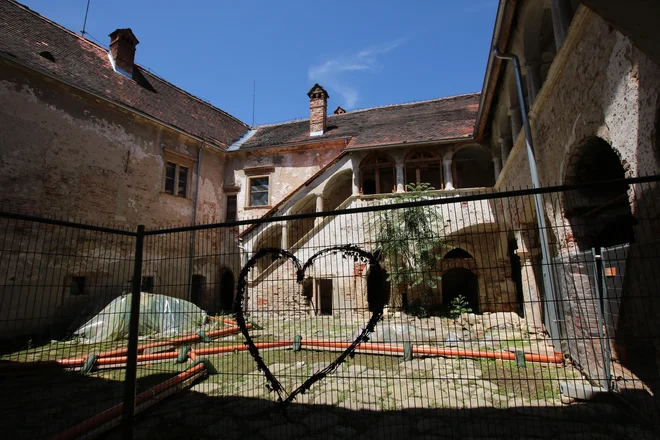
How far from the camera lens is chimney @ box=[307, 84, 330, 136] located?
19.4 meters

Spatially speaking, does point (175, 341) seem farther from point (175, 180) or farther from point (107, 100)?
point (107, 100)

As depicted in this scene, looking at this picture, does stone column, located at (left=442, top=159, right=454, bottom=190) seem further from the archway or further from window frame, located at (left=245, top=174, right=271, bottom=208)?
Result: window frame, located at (left=245, top=174, right=271, bottom=208)

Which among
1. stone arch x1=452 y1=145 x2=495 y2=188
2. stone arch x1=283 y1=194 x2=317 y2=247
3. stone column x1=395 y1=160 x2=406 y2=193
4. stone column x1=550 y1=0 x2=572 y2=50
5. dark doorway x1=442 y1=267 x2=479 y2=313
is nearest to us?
stone column x1=550 y1=0 x2=572 y2=50

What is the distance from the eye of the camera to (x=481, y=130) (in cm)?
1303

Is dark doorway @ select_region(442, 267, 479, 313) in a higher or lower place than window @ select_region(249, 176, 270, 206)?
lower

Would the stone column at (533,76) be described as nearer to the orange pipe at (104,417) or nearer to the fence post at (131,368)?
the fence post at (131,368)

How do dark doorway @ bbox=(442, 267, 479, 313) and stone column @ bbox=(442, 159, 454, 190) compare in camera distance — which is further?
dark doorway @ bbox=(442, 267, 479, 313)

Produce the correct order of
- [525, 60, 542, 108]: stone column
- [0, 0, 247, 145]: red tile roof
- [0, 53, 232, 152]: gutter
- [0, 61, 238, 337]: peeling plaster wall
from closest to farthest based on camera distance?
[525, 60, 542, 108]: stone column → [0, 61, 238, 337]: peeling plaster wall → [0, 53, 232, 152]: gutter → [0, 0, 247, 145]: red tile roof

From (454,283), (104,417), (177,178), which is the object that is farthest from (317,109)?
(104,417)

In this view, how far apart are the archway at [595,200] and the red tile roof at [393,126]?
304 inches

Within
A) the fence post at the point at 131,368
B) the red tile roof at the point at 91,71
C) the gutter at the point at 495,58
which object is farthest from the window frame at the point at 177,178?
the fence post at the point at 131,368

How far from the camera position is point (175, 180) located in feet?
53.9

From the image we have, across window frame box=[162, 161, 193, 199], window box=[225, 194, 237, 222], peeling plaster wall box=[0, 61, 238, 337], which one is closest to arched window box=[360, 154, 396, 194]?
window box=[225, 194, 237, 222]

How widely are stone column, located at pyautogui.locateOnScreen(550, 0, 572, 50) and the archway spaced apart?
1823mm
